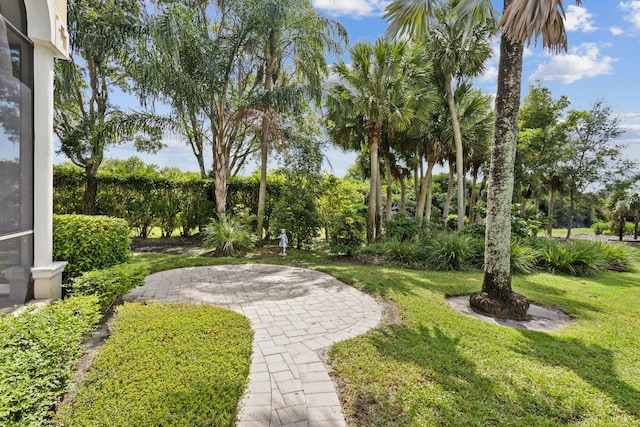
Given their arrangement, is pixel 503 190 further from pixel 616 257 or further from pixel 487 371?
pixel 616 257

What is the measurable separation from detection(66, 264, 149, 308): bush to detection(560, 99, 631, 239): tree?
2028 cm

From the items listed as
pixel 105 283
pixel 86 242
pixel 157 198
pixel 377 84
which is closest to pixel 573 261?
pixel 377 84

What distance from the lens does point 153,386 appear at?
200 cm

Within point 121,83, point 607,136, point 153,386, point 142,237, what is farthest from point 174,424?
point 607,136

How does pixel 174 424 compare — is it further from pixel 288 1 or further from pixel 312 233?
pixel 288 1

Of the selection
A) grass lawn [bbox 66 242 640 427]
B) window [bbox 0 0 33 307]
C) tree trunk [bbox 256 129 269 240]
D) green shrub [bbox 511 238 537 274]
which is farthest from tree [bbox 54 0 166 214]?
green shrub [bbox 511 238 537 274]

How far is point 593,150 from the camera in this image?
16766 millimetres

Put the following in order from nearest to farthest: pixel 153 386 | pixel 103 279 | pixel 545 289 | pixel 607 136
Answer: pixel 153 386 < pixel 103 279 < pixel 545 289 < pixel 607 136

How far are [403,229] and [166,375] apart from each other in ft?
32.5

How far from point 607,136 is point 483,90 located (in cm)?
852

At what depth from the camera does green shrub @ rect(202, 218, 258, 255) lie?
32.0 feet

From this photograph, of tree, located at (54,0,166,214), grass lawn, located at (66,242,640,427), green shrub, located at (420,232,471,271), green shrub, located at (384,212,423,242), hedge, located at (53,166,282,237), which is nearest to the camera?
grass lawn, located at (66,242,640,427)

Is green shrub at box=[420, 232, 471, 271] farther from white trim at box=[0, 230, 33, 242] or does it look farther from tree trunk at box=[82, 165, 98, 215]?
tree trunk at box=[82, 165, 98, 215]

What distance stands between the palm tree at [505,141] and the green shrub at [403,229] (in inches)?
222
